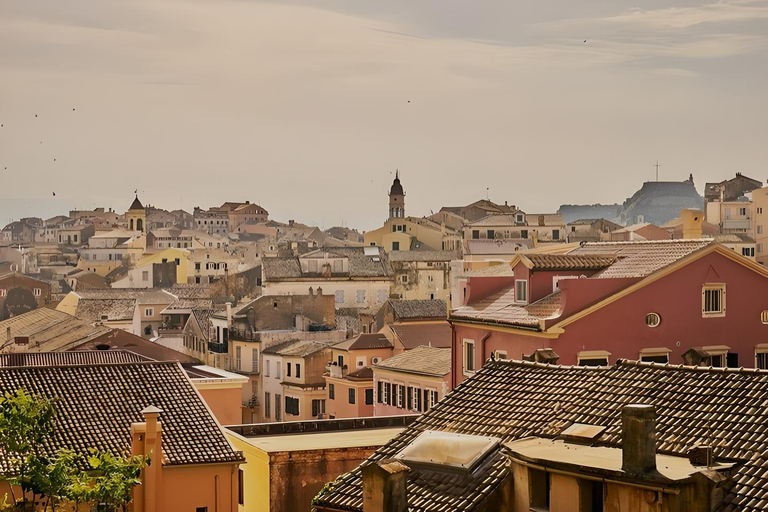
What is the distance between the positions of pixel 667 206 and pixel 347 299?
78138 mm

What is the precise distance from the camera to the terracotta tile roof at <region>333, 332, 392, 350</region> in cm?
5959

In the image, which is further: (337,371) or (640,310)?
(337,371)

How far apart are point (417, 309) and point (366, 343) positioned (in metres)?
9.91

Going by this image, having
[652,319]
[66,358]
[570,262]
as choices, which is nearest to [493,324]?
[570,262]

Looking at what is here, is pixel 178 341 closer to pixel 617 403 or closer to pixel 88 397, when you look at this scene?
pixel 88 397

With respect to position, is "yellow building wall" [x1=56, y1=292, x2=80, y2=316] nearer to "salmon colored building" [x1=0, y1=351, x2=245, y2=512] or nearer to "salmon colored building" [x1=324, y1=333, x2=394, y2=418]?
"salmon colored building" [x1=324, y1=333, x2=394, y2=418]

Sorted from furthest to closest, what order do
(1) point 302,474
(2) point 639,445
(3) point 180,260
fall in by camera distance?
(3) point 180,260, (1) point 302,474, (2) point 639,445

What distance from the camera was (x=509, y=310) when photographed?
29.2m

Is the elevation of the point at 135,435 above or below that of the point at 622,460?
below

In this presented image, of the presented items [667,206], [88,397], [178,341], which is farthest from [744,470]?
[667,206]

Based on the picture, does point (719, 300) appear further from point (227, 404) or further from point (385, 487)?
point (227, 404)

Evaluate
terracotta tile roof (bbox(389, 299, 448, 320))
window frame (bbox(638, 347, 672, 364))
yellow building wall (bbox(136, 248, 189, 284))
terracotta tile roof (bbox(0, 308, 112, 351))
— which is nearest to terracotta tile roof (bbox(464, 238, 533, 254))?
terracotta tile roof (bbox(389, 299, 448, 320))

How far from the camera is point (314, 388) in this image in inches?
2495

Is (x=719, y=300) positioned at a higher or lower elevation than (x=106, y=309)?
higher
